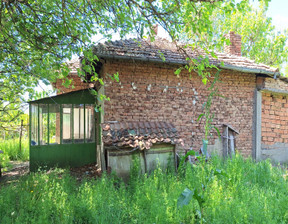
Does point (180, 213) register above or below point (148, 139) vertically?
below

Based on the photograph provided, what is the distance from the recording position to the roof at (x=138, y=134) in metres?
5.34

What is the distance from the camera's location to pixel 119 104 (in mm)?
6742

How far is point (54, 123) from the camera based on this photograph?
8.38 metres

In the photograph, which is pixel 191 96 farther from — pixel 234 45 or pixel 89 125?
pixel 234 45

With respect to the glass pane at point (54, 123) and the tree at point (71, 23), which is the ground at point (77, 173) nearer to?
the glass pane at point (54, 123)

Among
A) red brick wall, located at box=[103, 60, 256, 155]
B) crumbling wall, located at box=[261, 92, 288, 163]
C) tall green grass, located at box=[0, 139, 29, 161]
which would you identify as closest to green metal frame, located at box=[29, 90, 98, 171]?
red brick wall, located at box=[103, 60, 256, 155]

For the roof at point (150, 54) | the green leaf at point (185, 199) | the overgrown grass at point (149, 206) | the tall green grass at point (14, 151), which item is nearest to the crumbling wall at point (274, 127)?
the roof at point (150, 54)

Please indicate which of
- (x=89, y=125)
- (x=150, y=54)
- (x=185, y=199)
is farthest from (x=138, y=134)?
(x=89, y=125)

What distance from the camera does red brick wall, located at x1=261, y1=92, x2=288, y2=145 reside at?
8.57 meters

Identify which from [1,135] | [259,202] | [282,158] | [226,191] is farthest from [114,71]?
[1,135]

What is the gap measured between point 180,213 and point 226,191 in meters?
1.38

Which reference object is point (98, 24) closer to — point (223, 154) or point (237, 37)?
point (223, 154)

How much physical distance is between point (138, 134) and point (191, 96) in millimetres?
2796

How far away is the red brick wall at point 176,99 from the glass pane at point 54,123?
2.63 meters
